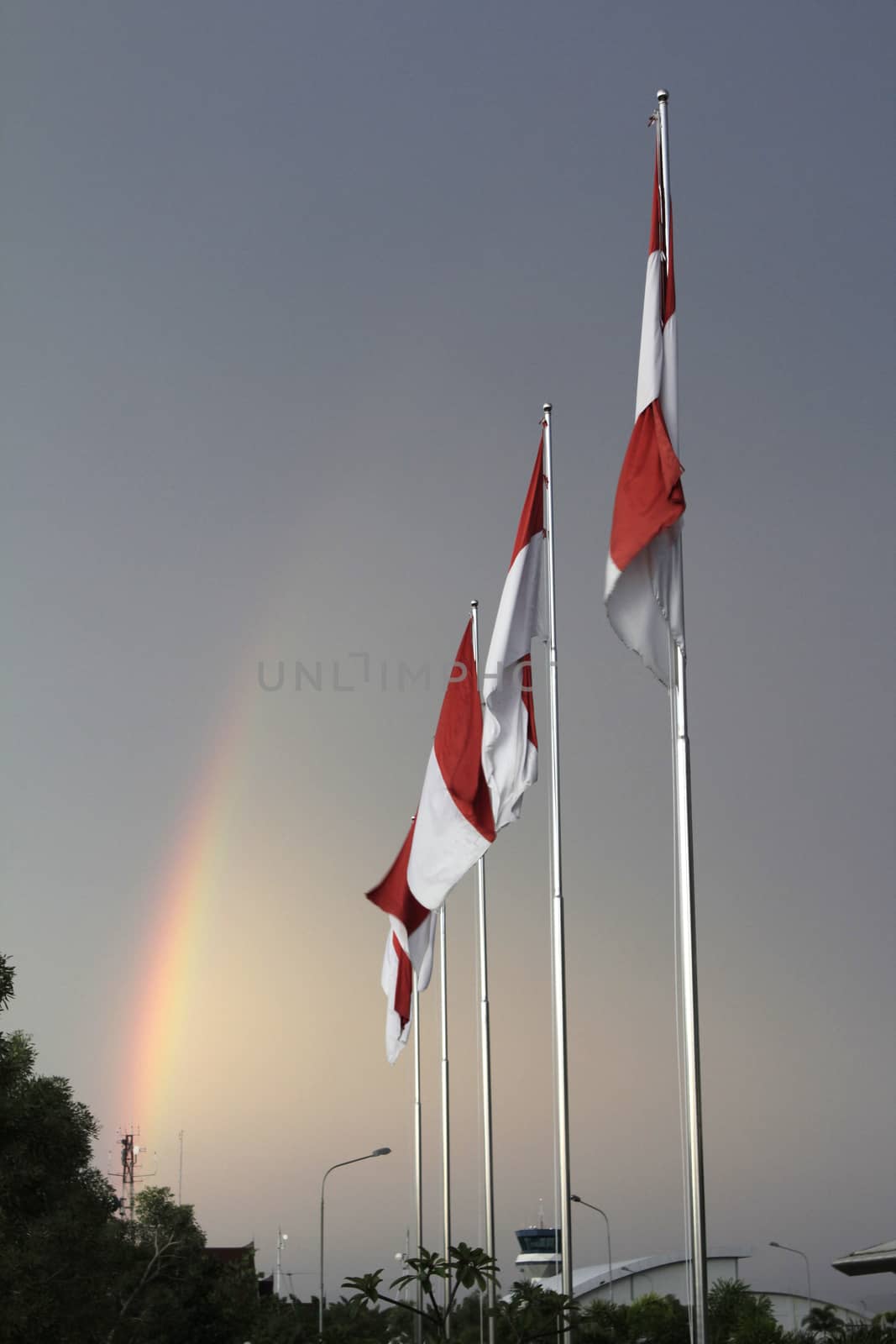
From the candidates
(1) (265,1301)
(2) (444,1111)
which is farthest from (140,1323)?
(2) (444,1111)

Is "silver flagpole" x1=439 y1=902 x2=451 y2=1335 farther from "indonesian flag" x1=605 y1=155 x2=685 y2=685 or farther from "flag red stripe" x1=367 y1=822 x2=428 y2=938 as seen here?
"indonesian flag" x1=605 y1=155 x2=685 y2=685

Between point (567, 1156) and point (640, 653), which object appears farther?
point (567, 1156)

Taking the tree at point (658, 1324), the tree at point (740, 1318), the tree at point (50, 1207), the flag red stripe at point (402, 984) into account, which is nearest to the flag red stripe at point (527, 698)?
the flag red stripe at point (402, 984)

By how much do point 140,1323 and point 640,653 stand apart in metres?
56.3

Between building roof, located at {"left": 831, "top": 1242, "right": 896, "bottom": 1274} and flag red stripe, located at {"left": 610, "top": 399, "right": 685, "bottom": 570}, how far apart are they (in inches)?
1249

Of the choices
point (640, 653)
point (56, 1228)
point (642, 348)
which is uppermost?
point (642, 348)

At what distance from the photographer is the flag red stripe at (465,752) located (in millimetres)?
23203

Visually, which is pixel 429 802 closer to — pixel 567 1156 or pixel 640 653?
pixel 567 1156

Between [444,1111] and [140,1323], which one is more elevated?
[444,1111]

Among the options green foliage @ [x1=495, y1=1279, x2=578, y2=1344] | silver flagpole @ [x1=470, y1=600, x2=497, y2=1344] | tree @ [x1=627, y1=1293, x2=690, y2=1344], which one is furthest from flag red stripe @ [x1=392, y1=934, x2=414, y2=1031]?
tree @ [x1=627, y1=1293, x2=690, y2=1344]

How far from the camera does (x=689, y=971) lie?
1294cm

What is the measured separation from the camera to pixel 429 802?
2441 centimetres

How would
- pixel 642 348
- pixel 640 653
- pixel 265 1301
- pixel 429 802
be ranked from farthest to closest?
pixel 265 1301, pixel 429 802, pixel 642 348, pixel 640 653

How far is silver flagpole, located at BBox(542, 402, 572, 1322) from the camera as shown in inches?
846
